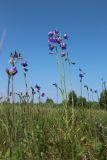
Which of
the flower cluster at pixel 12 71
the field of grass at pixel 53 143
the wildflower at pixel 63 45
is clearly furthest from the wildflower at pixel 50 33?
the flower cluster at pixel 12 71

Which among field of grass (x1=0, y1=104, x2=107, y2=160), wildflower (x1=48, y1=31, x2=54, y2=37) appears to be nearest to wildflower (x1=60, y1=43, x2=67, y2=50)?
wildflower (x1=48, y1=31, x2=54, y2=37)

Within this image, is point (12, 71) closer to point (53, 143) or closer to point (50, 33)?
point (53, 143)

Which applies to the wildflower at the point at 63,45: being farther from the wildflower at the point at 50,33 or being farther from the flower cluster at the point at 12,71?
the flower cluster at the point at 12,71

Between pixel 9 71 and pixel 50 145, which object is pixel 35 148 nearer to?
pixel 50 145

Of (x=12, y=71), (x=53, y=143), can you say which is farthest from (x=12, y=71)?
(x=53, y=143)

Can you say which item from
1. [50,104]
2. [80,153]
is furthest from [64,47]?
[50,104]

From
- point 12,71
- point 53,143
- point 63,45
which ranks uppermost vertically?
point 63,45

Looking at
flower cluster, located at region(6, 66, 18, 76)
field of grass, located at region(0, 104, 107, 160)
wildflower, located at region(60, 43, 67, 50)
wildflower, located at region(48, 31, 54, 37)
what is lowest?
field of grass, located at region(0, 104, 107, 160)

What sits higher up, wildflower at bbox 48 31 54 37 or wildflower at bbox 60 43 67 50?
wildflower at bbox 48 31 54 37

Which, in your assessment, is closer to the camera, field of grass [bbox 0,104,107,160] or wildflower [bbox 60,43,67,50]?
field of grass [bbox 0,104,107,160]

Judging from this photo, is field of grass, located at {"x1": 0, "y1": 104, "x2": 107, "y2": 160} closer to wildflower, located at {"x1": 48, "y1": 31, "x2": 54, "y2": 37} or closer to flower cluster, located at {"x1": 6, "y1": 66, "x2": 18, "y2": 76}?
flower cluster, located at {"x1": 6, "y1": 66, "x2": 18, "y2": 76}

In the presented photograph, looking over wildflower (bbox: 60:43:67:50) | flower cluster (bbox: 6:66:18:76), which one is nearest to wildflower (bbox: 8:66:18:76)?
flower cluster (bbox: 6:66:18:76)

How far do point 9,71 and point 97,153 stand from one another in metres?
1.01

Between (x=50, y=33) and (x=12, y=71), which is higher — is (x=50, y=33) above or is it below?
above
